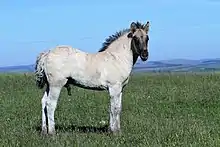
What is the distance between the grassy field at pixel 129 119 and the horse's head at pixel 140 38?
1.84 metres

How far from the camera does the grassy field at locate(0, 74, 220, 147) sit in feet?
33.1

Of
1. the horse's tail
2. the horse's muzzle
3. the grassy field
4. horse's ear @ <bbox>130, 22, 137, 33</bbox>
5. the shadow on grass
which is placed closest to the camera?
the grassy field

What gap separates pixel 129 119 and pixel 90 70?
2823 millimetres

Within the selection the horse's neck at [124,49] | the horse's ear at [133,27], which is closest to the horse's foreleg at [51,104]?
the horse's neck at [124,49]

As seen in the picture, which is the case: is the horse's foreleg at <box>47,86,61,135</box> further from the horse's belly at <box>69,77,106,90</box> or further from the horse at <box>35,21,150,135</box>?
the horse's belly at <box>69,77,106,90</box>

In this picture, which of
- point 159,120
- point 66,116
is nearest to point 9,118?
point 66,116

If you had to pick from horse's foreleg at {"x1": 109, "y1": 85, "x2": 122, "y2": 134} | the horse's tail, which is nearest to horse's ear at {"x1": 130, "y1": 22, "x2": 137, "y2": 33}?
horse's foreleg at {"x1": 109, "y1": 85, "x2": 122, "y2": 134}

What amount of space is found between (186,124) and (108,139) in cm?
303

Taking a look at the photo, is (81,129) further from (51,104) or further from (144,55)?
(144,55)

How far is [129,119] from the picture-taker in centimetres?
1382

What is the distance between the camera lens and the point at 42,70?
11734 millimetres

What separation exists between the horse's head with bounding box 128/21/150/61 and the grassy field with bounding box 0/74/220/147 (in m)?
1.84

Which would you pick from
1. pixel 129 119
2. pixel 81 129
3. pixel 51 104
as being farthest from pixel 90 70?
A: pixel 129 119

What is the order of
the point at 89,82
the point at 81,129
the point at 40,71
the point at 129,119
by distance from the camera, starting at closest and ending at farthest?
the point at 89,82 < the point at 40,71 < the point at 81,129 < the point at 129,119
